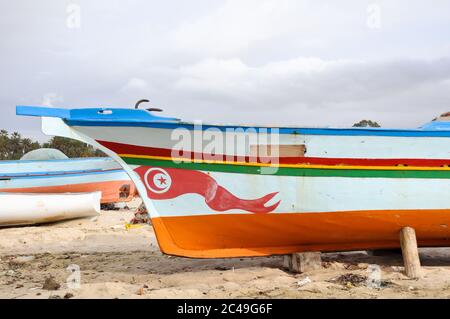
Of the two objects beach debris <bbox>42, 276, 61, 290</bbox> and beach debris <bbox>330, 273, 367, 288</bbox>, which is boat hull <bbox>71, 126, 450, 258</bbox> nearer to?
beach debris <bbox>330, 273, 367, 288</bbox>

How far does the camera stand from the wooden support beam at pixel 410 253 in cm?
474

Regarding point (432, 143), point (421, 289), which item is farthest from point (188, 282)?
point (432, 143)

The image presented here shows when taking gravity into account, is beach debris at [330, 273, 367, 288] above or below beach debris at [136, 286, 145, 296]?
above

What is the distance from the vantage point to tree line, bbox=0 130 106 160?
98.7 feet

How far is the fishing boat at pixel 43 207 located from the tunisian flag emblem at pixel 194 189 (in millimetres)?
5906

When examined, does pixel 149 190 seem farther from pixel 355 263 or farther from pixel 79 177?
pixel 79 177

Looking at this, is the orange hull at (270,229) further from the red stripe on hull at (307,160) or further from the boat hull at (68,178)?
the boat hull at (68,178)

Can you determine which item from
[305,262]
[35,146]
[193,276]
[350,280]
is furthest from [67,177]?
[35,146]

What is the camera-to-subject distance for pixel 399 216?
4.89 metres

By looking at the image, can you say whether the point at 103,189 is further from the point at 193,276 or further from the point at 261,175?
the point at 261,175

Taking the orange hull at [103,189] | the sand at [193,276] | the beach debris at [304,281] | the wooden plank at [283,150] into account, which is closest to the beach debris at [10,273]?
the sand at [193,276]

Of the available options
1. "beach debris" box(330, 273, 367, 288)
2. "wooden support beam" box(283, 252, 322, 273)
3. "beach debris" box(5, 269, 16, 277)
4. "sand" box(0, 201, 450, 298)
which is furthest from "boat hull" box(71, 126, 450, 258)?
"beach debris" box(5, 269, 16, 277)

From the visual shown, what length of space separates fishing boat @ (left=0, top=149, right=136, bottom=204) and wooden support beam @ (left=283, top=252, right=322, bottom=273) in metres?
7.62

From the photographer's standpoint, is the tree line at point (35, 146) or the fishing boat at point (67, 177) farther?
the tree line at point (35, 146)
